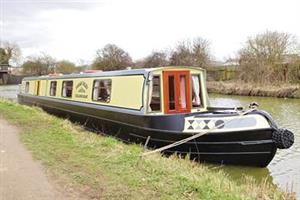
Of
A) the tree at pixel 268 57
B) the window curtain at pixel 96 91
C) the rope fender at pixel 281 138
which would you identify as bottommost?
the rope fender at pixel 281 138

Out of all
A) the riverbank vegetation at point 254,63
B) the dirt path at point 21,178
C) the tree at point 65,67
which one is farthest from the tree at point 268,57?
the tree at point 65,67

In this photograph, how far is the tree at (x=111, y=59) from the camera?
152ft

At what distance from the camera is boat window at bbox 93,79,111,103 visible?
11.4 meters

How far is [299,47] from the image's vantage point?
31.8 metres

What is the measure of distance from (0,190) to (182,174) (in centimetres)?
227

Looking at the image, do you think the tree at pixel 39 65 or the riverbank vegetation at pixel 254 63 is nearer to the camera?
the riverbank vegetation at pixel 254 63

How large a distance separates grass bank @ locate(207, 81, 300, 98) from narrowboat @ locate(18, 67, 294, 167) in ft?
59.8

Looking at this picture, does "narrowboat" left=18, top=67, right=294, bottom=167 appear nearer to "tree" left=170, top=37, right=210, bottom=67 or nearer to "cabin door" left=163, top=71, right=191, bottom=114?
"cabin door" left=163, top=71, right=191, bottom=114

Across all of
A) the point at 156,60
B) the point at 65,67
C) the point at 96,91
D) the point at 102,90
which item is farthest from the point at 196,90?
the point at 65,67

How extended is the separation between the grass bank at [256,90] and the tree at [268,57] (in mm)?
1378

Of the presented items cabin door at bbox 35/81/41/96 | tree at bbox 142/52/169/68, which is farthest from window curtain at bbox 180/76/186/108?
tree at bbox 142/52/169/68

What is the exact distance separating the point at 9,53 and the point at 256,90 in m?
49.1

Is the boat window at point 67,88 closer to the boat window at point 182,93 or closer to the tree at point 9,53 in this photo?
the boat window at point 182,93

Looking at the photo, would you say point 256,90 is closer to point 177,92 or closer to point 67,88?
point 67,88
